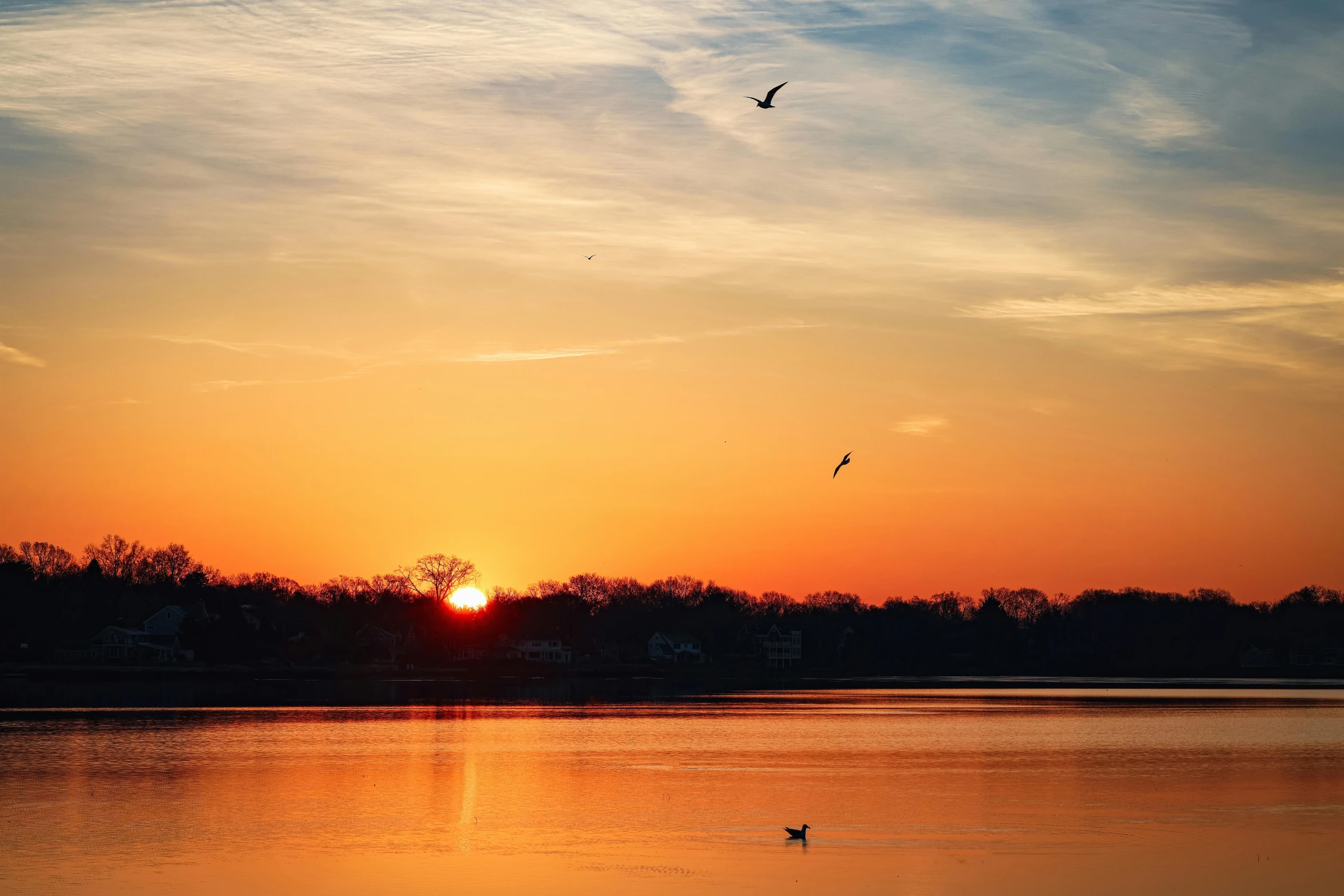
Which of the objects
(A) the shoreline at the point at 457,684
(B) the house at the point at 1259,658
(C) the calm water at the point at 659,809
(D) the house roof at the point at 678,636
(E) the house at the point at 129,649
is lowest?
(C) the calm water at the point at 659,809

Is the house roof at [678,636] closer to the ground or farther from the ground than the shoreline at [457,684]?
farther from the ground

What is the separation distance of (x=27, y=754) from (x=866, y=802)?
28.2 meters

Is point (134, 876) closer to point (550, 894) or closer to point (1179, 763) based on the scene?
point (550, 894)

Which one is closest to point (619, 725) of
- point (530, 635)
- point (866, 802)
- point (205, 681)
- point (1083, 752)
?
point (1083, 752)

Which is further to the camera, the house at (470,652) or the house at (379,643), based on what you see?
the house at (470,652)

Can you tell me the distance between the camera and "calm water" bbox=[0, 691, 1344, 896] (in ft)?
84.1

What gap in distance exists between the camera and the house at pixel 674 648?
190250 millimetres

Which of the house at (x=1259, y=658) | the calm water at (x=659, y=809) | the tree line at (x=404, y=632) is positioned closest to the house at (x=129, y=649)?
the tree line at (x=404, y=632)

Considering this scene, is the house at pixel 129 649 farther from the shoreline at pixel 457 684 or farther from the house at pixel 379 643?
the house at pixel 379 643

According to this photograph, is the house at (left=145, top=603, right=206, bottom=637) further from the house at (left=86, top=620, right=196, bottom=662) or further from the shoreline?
the shoreline

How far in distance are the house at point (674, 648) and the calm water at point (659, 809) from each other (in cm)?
12566

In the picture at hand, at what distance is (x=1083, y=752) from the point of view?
51594 millimetres

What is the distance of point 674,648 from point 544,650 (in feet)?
56.8

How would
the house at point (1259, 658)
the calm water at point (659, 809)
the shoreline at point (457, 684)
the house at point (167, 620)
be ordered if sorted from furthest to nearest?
the house at point (1259, 658), the house at point (167, 620), the shoreline at point (457, 684), the calm water at point (659, 809)
